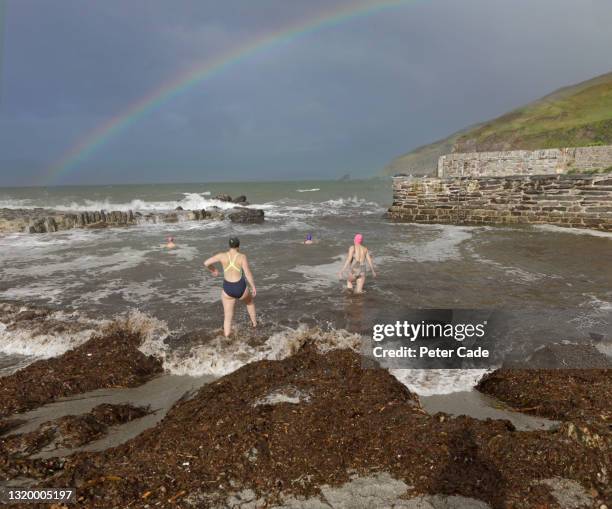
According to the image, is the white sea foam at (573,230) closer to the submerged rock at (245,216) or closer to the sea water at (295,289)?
the sea water at (295,289)

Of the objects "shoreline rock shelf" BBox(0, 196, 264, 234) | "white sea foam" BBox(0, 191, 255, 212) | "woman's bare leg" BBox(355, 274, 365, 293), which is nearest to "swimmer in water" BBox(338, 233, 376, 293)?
"woman's bare leg" BBox(355, 274, 365, 293)

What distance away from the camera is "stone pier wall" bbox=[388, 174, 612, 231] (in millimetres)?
19125

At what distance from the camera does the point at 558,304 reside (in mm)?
8242

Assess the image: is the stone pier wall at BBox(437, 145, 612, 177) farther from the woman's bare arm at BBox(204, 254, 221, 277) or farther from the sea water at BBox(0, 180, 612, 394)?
the woman's bare arm at BBox(204, 254, 221, 277)

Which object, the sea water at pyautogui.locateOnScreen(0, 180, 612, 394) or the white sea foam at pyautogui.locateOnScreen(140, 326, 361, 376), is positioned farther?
the sea water at pyautogui.locateOnScreen(0, 180, 612, 394)

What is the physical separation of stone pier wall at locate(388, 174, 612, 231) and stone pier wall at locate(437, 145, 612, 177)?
24.2 feet

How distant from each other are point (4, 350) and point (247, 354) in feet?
13.7


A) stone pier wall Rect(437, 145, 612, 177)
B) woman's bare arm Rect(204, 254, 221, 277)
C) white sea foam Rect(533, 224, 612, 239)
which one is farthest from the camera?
stone pier wall Rect(437, 145, 612, 177)

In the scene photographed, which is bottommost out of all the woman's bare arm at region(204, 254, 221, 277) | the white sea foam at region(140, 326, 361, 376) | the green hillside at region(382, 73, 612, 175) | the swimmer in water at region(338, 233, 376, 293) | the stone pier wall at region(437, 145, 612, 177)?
the white sea foam at region(140, 326, 361, 376)

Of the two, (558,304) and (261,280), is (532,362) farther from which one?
(261,280)

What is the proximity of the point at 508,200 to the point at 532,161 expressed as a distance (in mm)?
7818

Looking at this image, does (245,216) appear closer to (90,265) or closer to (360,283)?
(90,265)

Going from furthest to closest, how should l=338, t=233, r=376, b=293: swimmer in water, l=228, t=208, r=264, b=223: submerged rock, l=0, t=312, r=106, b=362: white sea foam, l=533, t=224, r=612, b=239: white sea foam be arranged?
1. l=228, t=208, r=264, b=223: submerged rock
2. l=533, t=224, r=612, b=239: white sea foam
3. l=338, t=233, r=376, b=293: swimmer in water
4. l=0, t=312, r=106, b=362: white sea foam

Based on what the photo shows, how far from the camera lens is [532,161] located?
27047 mm
